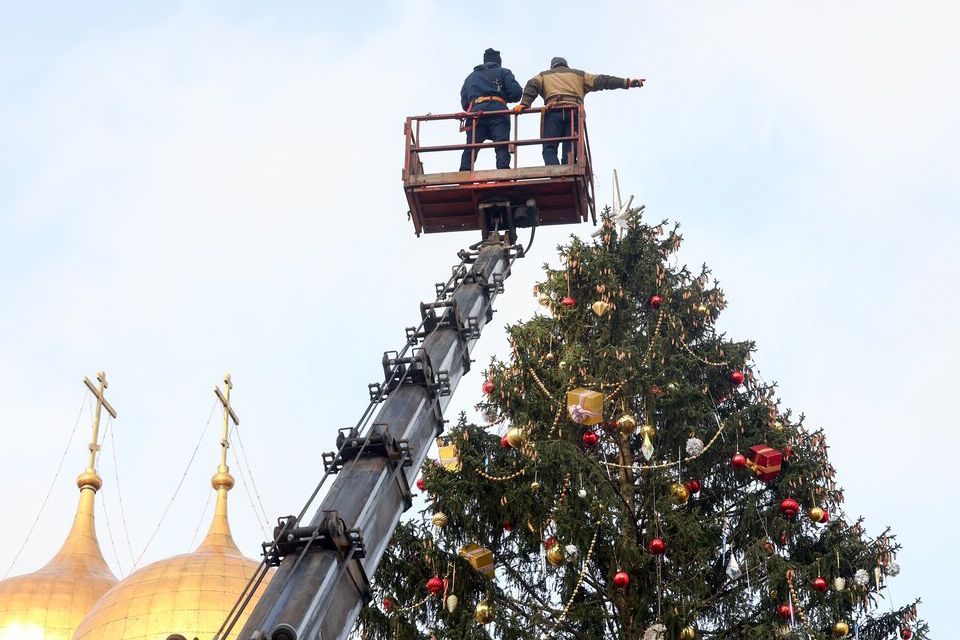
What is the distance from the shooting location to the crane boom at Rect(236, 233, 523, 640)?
13.7 meters

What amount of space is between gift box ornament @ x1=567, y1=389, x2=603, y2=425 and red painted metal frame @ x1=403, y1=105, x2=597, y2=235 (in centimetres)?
298

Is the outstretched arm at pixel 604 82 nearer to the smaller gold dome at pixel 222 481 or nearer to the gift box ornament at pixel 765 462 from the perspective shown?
the gift box ornament at pixel 765 462

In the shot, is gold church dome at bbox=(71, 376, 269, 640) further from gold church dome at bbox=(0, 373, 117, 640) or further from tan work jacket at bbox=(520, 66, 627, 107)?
tan work jacket at bbox=(520, 66, 627, 107)

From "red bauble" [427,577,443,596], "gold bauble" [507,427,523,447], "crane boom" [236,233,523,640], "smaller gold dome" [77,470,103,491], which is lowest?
"crane boom" [236,233,523,640]

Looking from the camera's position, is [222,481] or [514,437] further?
[222,481]

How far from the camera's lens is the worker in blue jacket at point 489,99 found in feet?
73.4

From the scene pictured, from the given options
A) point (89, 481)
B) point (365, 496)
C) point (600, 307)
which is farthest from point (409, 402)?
point (89, 481)

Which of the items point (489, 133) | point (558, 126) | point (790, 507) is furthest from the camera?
point (489, 133)

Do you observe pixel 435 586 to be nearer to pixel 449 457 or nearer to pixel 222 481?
pixel 449 457

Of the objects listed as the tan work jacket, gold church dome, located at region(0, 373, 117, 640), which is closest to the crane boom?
the tan work jacket

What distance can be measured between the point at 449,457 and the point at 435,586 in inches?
72.5

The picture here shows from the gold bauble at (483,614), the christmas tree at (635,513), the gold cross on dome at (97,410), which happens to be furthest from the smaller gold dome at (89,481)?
the gold bauble at (483,614)

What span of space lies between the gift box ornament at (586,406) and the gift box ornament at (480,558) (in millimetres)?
1957

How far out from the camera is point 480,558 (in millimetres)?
19250
